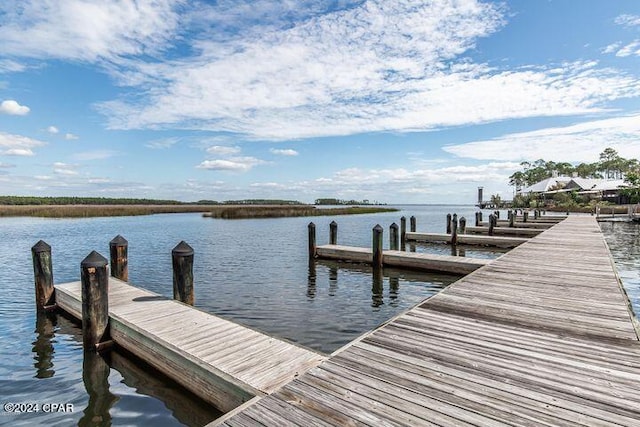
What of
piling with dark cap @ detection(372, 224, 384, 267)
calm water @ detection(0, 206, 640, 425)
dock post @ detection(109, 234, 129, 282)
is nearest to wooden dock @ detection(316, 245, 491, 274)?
piling with dark cap @ detection(372, 224, 384, 267)

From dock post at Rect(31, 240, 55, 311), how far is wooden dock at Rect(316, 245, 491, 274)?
11.3 metres

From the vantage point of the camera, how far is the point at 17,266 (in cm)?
1623

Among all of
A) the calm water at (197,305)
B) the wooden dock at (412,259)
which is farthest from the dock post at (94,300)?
the wooden dock at (412,259)

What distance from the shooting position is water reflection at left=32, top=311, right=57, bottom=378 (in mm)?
6519

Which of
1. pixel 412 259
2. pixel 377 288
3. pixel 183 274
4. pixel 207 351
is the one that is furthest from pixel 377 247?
pixel 207 351

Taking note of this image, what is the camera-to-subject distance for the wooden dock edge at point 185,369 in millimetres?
4091

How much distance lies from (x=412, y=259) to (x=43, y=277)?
1264 centimetres

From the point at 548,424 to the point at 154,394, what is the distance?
5.34 m

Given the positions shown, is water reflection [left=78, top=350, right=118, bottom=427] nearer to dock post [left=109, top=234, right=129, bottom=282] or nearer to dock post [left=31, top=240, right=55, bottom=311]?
dock post [left=31, top=240, right=55, bottom=311]

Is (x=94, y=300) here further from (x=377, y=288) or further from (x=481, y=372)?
(x=377, y=288)

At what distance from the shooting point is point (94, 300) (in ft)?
22.2

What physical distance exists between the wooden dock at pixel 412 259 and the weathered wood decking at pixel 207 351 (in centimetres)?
903

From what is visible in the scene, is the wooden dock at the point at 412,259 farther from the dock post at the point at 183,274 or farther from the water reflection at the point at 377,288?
the dock post at the point at 183,274

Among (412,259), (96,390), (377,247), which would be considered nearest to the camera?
(96,390)
